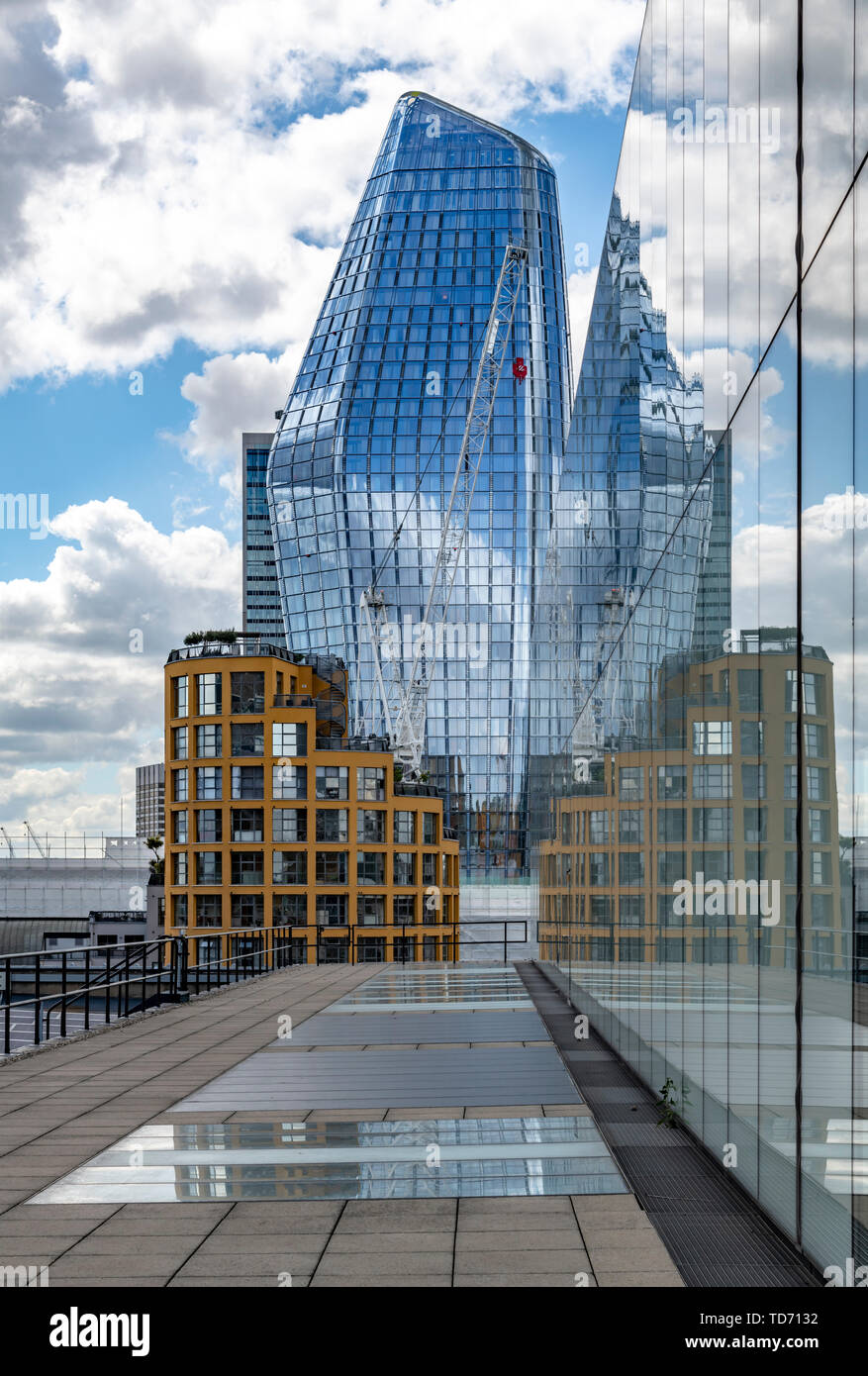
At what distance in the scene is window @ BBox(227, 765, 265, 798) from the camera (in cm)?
8169

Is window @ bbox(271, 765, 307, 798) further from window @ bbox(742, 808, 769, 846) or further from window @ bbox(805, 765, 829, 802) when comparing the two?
window @ bbox(805, 765, 829, 802)

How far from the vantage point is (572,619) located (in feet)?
72.5

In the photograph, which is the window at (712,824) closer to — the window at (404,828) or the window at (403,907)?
the window at (403,907)

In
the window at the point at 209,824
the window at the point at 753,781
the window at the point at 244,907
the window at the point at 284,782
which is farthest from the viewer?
the window at the point at 209,824

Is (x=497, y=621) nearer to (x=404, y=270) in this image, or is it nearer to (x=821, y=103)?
(x=404, y=270)

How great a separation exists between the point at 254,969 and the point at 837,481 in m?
23.6

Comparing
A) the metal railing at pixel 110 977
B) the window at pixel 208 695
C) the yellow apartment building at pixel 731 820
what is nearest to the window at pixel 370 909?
the window at pixel 208 695

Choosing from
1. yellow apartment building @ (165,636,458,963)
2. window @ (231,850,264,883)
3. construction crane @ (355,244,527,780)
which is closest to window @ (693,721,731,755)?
yellow apartment building @ (165,636,458,963)

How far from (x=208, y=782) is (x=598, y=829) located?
68.5 metres

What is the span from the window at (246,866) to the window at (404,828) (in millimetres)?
8343

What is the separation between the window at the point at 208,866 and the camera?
3214 inches

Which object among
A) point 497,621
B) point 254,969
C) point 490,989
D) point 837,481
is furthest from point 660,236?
point 497,621

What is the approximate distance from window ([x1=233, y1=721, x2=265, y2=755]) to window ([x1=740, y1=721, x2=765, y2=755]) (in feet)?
248

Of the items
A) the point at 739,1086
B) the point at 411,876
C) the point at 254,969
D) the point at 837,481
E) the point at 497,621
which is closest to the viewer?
the point at 837,481
